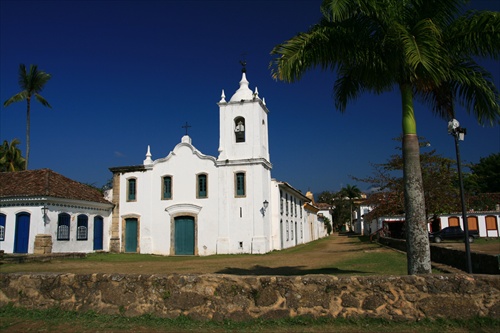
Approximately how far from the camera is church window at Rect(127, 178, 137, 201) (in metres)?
26.2

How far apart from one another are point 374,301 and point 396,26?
529 cm

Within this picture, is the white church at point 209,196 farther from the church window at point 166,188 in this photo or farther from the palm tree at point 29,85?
the palm tree at point 29,85

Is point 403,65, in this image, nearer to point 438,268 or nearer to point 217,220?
point 438,268

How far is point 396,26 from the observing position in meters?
8.21

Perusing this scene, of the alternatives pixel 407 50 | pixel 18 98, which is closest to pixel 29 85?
pixel 18 98

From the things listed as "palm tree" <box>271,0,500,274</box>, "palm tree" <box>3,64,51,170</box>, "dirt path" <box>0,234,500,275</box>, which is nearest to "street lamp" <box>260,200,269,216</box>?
"dirt path" <box>0,234,500,275</box>

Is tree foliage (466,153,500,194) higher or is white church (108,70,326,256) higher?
tree foliage (466,153,500,194)

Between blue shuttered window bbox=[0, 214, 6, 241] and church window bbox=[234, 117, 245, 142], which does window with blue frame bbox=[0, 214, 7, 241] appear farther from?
church window bbox=[234, 117, 245, 142]

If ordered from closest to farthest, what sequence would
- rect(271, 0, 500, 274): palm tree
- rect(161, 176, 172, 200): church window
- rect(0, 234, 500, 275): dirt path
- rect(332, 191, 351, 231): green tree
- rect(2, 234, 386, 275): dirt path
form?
rect(271, 0, 500, 274): palm tree, rect(0, 234, 500, 275): dirt path, rect(2, 234, 386, 275): dirt path, rect(161, 176, 172, 200): church window, rect(332, 191, 351, 231): green tree

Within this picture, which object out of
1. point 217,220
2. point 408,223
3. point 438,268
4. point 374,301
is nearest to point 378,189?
point 217,220

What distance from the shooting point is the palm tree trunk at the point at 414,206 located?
8.20 meters

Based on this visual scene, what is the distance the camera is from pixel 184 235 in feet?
81.4

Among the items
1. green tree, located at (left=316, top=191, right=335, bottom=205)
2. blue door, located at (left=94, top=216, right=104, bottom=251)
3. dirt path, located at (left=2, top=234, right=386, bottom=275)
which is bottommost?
dirt path, located at (left=2, top=234, right=386, bottom=275)

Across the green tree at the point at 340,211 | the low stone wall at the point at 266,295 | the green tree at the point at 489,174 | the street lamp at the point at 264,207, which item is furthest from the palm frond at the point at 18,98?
the green tree at the point at 340,211
